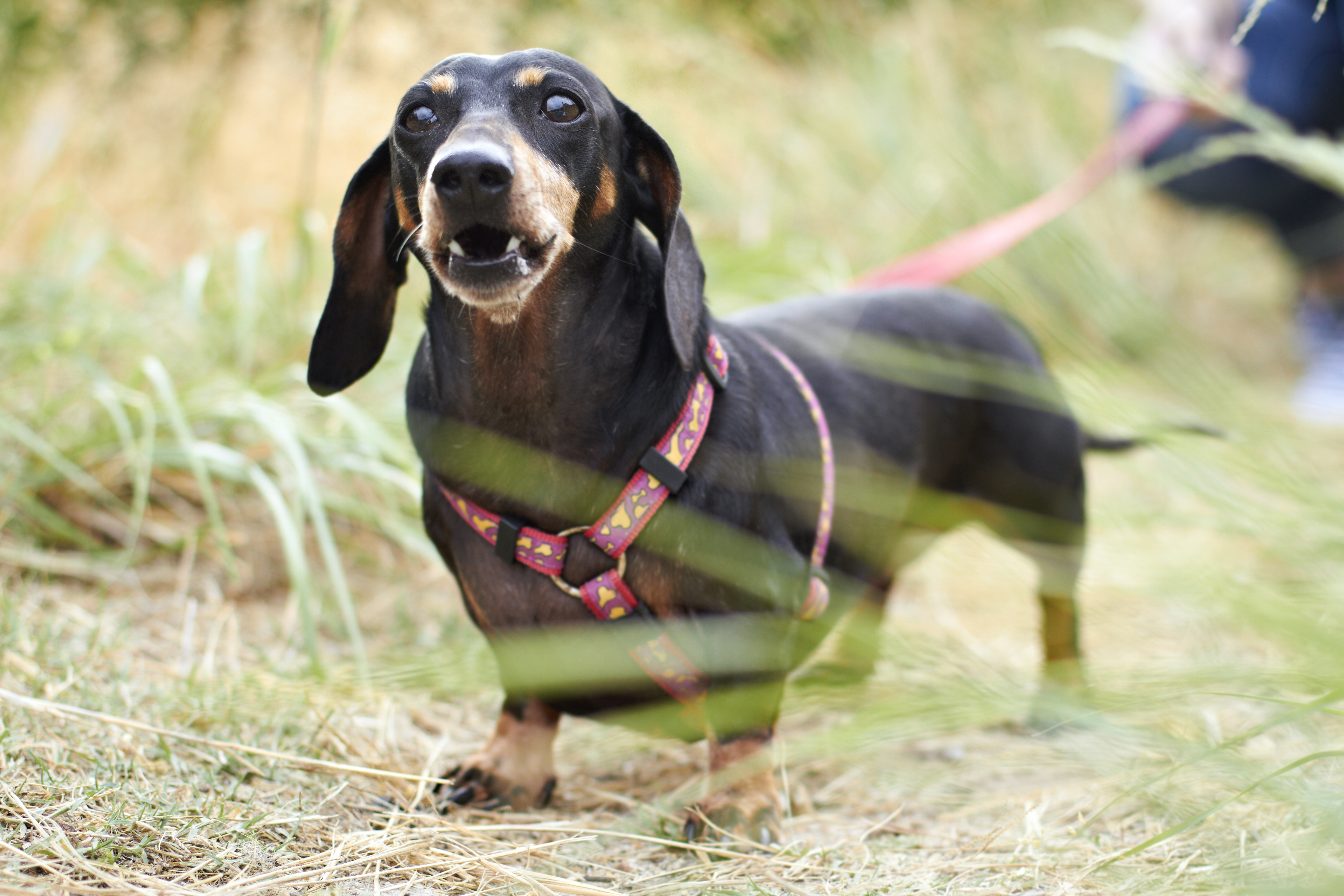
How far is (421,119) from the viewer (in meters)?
1.65

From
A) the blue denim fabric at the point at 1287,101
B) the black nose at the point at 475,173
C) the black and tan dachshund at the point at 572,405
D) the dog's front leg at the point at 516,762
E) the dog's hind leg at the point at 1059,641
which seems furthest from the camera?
the blue denim fabric at the point at 1287,101

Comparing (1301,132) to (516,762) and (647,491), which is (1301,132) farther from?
(516,762)

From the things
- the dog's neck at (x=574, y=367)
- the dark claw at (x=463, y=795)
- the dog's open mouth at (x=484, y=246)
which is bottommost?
the dark claw at (x=463, y=795)

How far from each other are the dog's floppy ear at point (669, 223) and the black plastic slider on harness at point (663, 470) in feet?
0.50

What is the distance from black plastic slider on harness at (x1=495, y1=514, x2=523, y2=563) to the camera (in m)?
1.66

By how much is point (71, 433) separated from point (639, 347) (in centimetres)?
178

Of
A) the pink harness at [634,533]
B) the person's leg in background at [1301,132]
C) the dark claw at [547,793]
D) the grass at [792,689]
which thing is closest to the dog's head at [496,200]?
the pink harness at [634,533]

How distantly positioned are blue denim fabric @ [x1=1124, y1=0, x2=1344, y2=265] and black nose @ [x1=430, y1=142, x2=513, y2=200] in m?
2.83

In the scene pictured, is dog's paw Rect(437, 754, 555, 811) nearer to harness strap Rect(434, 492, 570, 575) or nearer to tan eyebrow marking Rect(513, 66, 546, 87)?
harness strap Rect(434, 492, 570, 575)

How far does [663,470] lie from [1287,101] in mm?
3440

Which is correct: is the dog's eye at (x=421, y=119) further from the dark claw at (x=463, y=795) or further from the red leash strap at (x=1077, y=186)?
the dark claw at (x=463, y=795)

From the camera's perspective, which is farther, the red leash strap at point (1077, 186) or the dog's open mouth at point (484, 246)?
the red leash strap at point (1077, 186)

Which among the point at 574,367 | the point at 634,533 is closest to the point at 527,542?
the point at 634,533

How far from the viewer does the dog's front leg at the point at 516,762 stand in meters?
1.81
